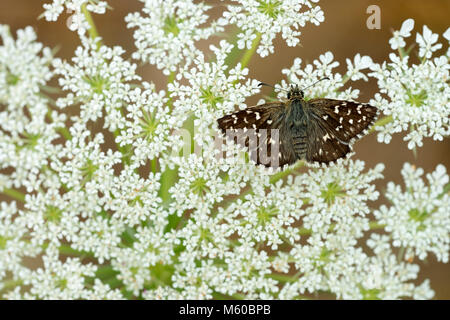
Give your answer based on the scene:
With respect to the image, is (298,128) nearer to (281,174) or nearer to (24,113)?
(281,174)

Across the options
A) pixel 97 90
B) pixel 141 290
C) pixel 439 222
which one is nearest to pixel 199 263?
pixel 141 290

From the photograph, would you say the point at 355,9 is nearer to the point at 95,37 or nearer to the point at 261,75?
the point at 261,75

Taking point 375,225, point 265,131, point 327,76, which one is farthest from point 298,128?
point 375,225

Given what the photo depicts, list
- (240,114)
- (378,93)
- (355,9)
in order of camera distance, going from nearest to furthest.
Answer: (240,114), (378,93), (355,9)

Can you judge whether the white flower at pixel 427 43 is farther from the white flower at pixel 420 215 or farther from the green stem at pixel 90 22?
the green stem at pixel 90 22

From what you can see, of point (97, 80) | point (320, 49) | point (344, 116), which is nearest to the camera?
point (344, 116)

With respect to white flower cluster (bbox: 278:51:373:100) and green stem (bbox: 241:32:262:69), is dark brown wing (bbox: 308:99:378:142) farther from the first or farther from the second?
green stem (bbox: 241:32:262:69)

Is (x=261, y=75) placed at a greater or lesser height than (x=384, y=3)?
lesser
